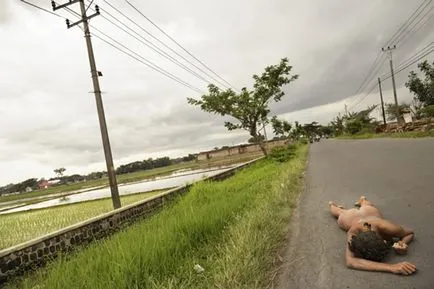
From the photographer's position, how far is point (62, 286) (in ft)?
16.0

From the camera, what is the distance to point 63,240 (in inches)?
348

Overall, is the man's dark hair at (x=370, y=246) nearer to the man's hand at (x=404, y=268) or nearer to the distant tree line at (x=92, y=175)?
the man's hand at (x=404, y=268)

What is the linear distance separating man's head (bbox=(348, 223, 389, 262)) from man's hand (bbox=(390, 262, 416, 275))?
281mm

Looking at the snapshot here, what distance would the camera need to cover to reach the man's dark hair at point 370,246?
4312mm

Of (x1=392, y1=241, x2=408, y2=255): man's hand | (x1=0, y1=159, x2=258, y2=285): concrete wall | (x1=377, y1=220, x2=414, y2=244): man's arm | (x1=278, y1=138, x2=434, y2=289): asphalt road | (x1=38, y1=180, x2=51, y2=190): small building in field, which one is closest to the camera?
(x1=278, y1=138, x2=434, y2=289): asphalt road

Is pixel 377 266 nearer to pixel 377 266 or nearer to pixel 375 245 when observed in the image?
pixel 377 266

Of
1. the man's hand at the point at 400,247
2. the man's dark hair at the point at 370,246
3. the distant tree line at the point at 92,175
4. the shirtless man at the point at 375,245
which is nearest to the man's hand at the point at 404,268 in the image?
the shirtless man at the point at 375,245

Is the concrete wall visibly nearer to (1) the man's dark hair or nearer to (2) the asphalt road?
(2) the asphalt road

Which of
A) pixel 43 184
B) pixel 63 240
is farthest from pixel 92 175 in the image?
pixel 63 240

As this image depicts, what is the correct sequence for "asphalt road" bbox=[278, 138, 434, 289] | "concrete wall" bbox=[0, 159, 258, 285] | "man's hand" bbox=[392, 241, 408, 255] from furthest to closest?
"concrete wall" bbox=[0, 159, 258, 285], "man's hand" bbox=[392, 241, 408, 255], "asphalt road" bbox=[278, 138, 434, 289]

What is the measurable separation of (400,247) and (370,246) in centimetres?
42

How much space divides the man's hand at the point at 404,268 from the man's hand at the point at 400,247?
451 mm

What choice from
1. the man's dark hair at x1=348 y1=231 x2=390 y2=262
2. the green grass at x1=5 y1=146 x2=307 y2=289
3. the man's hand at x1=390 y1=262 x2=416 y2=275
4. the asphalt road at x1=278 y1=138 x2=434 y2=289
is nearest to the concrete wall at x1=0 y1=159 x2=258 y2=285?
the green grass at x1=5 y1=146 x2=307 y2=289

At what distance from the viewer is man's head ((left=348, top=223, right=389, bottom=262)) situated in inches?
170
